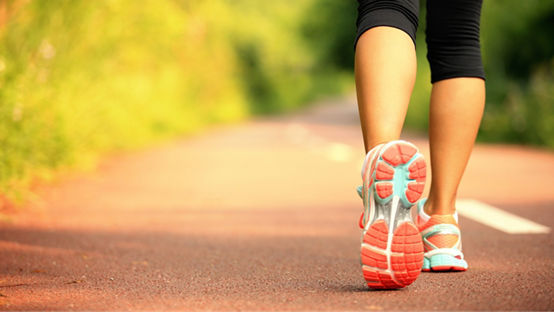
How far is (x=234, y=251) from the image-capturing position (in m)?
3.21

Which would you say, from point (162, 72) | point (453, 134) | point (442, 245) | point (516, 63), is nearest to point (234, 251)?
point (442, 245)

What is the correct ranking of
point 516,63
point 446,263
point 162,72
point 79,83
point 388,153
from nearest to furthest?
point 388,153, point 446,263, point 79,83, point 162,72, point 516,63

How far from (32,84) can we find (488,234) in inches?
140

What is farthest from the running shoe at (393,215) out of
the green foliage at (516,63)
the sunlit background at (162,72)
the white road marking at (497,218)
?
the green foliage at (516,63)

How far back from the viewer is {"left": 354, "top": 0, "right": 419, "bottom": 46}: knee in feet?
7.89

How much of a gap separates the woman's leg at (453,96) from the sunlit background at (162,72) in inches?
95.1

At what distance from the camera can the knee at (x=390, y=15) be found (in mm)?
2406

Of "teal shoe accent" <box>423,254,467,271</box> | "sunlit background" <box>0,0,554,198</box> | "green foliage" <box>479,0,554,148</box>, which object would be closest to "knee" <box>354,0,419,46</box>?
"teal shoe accent" <box>423,254,467,271</box>

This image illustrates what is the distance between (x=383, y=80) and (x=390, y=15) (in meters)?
0.24

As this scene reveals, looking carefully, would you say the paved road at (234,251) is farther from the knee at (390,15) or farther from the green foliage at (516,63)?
the green foliage at (516,63)

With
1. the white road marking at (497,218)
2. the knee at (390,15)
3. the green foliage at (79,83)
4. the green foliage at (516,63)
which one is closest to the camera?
the knee at (390,15)

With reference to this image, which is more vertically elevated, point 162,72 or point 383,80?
point 162,72

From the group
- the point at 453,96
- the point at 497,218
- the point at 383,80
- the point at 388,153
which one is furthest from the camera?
the point at 497,218

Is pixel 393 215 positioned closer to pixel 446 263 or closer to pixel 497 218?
pixel 446 263
